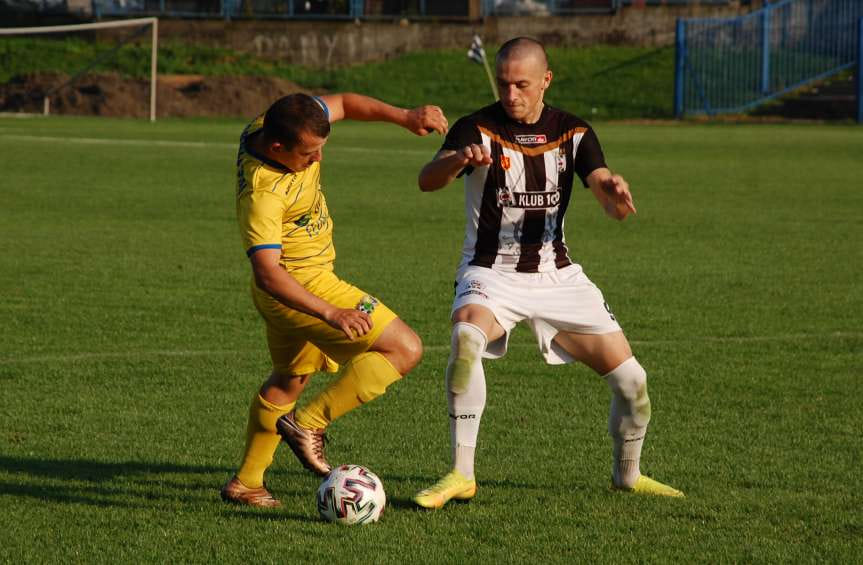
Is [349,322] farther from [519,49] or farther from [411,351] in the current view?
[519,49]

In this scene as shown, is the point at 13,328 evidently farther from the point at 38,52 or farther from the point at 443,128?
the point at 38,52

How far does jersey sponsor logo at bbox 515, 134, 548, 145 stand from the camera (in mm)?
6250

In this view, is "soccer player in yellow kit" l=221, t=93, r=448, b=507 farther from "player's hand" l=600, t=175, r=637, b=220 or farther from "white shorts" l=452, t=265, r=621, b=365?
"player's hand" l=600, t=175, r=637, b=220

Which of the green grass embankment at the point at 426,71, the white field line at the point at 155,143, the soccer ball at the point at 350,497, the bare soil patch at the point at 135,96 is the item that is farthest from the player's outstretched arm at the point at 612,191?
the bare soil patch at the point at 135,96

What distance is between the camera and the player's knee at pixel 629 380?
609cm

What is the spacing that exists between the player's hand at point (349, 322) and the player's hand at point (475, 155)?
0.84m

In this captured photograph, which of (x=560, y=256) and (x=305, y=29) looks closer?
(x=560, y=256)

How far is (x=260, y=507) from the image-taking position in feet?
19.2

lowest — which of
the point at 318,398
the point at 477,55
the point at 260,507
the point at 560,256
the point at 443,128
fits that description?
the point at 260,507

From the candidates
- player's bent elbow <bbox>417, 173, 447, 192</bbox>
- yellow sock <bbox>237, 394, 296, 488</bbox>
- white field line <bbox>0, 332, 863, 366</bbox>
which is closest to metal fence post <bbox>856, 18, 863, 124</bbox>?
white field line <bbox>0, 332, 863, 366</bbox>

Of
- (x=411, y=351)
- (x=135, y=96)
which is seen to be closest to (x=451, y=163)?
(x=411, y=351)

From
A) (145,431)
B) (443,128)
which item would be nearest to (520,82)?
(443,128)

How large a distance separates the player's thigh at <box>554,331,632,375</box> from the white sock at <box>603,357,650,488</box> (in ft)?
0.12

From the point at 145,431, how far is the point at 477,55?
117ft
